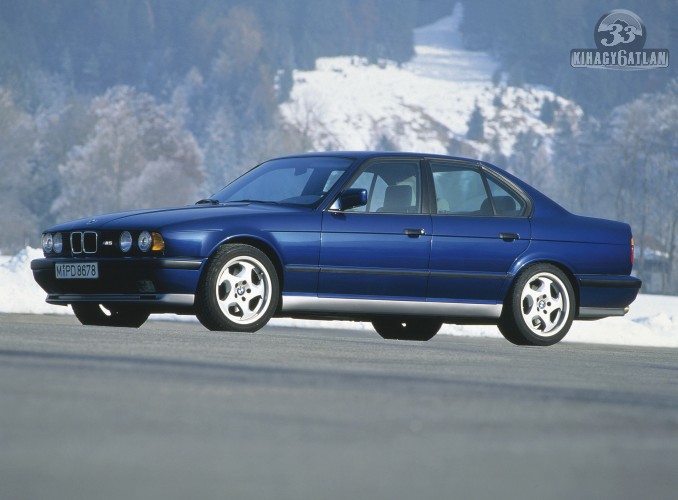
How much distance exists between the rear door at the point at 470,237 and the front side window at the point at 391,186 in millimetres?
175

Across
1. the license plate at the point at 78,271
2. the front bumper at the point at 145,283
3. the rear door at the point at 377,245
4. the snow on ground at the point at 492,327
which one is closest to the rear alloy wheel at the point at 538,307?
the rear door at the point at 377,245

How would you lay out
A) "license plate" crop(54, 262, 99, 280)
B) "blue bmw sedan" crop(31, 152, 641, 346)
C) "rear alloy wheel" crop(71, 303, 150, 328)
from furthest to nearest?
"rear alloy wheel" crop(71, 303, 150, 328), "license plate" crop(54, 262, 99, 280), "blue bmw sedan" crop(31, 152, 641, 346)

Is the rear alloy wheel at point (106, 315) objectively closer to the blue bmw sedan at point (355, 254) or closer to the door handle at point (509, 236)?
the blue bmw sedan at point (355, 254)

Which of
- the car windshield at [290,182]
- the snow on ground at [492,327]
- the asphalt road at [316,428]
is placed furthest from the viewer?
the snow on ground at [492,327]

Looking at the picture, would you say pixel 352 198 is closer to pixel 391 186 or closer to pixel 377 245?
pixel 377 245

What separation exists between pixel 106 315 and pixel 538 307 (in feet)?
11.7

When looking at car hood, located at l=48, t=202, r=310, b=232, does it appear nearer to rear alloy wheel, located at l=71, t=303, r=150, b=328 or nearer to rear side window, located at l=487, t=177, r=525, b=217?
rear alloy wheel, located at l=71, t=303, r=150, b=328

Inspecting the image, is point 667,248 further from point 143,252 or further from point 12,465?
point 12,465

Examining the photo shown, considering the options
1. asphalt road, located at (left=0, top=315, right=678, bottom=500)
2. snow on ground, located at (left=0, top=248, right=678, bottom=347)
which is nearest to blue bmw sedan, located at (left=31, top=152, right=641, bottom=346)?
asphalt road, located at (left=0, top=315, right=678, bottom=500)

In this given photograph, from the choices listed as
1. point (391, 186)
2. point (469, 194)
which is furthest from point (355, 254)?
point (469, 194)

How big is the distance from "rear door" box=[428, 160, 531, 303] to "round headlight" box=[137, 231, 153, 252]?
7.43ft

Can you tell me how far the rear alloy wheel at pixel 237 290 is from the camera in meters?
10.5

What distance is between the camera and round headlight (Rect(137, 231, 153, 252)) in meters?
10.5

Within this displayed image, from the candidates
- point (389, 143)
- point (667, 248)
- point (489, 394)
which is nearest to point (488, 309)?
point (489, 394)
